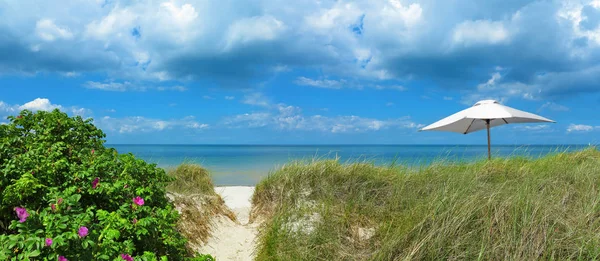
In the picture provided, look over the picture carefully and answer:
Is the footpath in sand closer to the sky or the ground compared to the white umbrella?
closer to the ground

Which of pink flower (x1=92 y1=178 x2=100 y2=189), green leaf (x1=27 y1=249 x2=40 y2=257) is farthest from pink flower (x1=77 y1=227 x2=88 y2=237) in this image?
pink flower (x1=92 y1=178 x2=100 y2=189)

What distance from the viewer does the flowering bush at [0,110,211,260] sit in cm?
269

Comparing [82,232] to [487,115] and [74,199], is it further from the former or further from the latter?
[487,115]

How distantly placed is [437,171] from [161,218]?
4793mm

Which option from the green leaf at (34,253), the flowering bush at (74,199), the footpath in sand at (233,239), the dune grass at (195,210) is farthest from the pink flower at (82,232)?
the dune grass at (195,210)

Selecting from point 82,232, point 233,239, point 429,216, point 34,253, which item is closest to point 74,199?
point 82,232

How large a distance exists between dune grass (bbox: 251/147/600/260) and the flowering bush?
5.26ft

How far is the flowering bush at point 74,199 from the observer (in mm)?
2686

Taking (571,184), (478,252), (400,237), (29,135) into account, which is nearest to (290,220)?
(400,237)

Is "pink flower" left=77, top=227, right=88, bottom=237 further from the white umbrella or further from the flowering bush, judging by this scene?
the white umbrella

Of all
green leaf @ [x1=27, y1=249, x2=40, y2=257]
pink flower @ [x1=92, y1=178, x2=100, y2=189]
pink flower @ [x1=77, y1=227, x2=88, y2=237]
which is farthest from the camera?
pink flower @ [x1=92, y1=178, x2=100, y2=189]

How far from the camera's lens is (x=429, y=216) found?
14.6 feet

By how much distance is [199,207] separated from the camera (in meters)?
6.64

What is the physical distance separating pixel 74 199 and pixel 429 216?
332 cm
